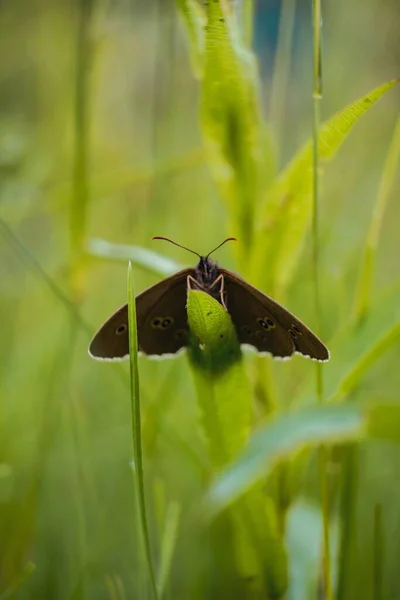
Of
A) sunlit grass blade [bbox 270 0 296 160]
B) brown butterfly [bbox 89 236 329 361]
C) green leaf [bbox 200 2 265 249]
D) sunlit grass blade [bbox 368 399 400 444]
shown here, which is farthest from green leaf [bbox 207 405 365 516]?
sunlit grass blade [bbox 270 0 296 160]

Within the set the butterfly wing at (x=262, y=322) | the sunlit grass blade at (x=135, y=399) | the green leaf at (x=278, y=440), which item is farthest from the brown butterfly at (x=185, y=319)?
the green leaf at (x=278, y=440)

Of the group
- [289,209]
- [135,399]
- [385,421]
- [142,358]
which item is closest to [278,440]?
[385,421]

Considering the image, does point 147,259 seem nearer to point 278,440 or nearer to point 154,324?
point 154,324

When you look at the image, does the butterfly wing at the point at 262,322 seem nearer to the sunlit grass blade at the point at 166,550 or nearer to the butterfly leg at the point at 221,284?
the butterfly leg at the point at 221,284

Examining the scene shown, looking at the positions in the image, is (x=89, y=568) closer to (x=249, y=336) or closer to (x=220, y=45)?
(x=249, y=336)

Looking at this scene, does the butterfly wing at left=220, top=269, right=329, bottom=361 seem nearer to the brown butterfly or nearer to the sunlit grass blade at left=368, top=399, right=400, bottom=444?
the brown butterfly
